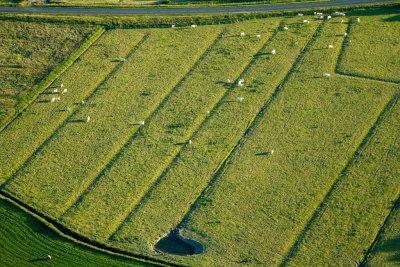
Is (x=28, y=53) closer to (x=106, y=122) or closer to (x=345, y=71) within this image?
(x=106, y=122)

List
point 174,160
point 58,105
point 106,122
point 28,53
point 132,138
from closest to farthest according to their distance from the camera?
point 174,160
point 132,138
point 106,122
point 58,105
point 28,53

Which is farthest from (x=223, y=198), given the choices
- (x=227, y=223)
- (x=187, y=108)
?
(x=187, y=108)

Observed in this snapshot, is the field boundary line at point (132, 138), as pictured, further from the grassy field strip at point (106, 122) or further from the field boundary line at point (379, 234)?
the field boundary line at point (379, 234)

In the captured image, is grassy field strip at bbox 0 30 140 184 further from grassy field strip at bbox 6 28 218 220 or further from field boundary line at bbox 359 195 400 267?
field boundary line at bbox 359 195 400 267

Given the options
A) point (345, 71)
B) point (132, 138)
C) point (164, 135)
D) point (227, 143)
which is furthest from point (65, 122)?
point (345, 71)

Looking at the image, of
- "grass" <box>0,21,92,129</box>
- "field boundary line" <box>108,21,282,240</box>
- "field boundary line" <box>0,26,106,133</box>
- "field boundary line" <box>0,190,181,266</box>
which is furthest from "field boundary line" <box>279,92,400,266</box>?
"grass" <box>0,21,92,129</box>

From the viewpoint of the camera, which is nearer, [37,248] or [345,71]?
[37,248]

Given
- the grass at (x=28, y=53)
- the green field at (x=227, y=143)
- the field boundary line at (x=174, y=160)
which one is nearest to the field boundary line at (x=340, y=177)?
the green field at (x=227, y=143)
